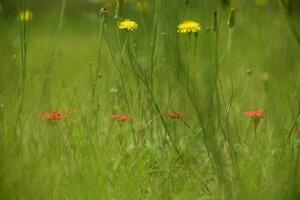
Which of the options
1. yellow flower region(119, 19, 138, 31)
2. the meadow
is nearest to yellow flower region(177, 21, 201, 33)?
the meadow

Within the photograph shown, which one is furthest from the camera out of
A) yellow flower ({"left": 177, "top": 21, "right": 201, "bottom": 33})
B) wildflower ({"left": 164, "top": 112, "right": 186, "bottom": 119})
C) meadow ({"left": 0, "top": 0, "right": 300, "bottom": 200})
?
yellow flower ({"left": 177, "top": 21, "right": 201, "bottom": 33})

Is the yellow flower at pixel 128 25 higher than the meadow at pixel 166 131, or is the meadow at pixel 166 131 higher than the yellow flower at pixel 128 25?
the yellow flower at pixel 128 25

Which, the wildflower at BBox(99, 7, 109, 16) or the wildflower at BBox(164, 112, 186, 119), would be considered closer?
the wildflower at BBox(164, 112, 186, 119)

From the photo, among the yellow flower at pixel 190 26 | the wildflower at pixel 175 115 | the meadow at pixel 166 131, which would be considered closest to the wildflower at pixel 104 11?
the meadow at pixel 166 131

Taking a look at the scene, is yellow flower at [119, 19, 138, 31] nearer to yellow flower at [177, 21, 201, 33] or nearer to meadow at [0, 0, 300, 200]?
meadow at [0, 0, 300, 200]

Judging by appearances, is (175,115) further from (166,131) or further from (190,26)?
(190,26)

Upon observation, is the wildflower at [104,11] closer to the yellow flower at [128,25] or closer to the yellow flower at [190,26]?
the yellow flower at [128,25]

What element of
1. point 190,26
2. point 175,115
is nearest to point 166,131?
point 175,115

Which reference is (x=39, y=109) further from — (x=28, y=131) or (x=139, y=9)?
(x=139, y=9)

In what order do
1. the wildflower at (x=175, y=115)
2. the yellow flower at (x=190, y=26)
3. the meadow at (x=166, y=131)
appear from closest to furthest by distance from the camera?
the meadow at (x=166, y=131) < the wildflower at (x=175, y=115) < the yellow flower at (x=190, y=26)

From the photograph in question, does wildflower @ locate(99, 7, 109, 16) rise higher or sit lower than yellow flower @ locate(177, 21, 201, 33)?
higher

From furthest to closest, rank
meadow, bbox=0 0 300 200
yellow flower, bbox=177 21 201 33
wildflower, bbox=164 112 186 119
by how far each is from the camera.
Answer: yellow flower, bbox=177 21 201 33, wildflower, bbox=164 112 186 119, meadow, bbox=0 0 300 200

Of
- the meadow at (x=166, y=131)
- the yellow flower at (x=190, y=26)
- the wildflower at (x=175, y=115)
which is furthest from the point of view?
the yellow flower at (x=190, y=26)

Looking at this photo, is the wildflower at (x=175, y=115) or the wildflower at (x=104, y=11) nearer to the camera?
the wildflower at (x=175, y=115)
